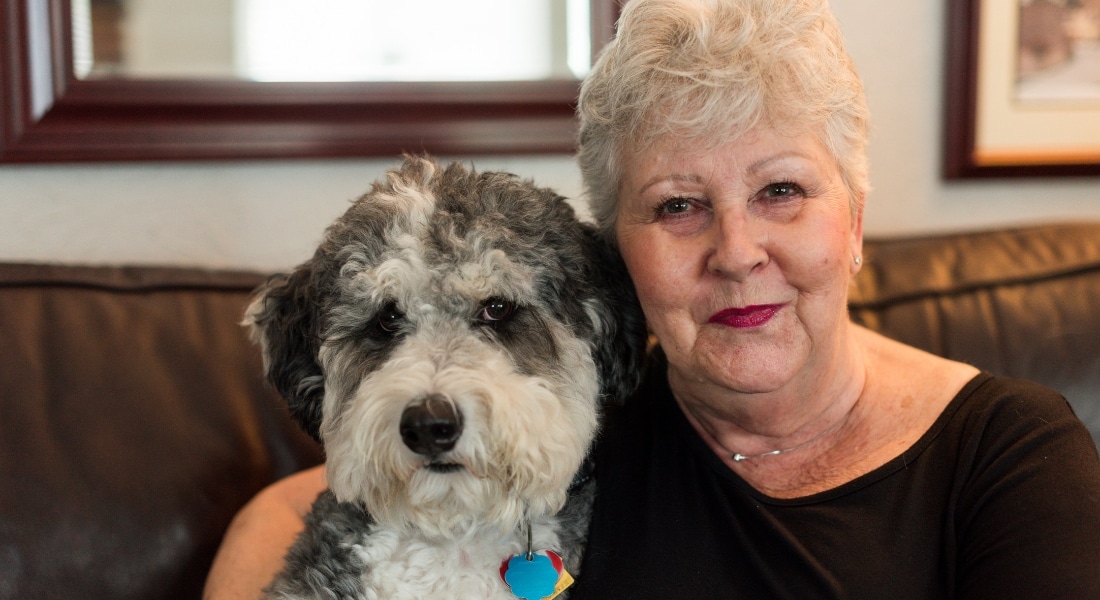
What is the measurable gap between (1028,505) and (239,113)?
175cm

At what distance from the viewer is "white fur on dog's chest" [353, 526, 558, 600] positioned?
1.31 m

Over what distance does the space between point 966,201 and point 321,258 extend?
1.81 metres

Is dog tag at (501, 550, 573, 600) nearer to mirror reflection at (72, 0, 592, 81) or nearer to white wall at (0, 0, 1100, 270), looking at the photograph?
white wall at (0, 0, 1100, 270)

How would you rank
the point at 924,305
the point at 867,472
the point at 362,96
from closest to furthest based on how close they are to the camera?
the point at 867,472, the point at 924,305, the point at 362,96

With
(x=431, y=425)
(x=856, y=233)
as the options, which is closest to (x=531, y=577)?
(x=431, y=425)

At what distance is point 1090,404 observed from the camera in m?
1.71

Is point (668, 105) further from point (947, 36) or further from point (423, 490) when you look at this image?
point (947, 36)

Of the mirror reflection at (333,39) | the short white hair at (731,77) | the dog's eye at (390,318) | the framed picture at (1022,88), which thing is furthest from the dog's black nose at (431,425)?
the framed picture at (1022,88)

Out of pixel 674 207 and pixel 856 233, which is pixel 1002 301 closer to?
pixel 856 233

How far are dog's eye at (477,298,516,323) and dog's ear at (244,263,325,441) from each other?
264 millimetres

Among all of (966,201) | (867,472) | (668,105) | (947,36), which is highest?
(947,36)

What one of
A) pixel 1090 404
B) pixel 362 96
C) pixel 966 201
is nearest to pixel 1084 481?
pixel 1090 404

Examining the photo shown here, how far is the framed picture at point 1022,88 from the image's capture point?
230 centimetres

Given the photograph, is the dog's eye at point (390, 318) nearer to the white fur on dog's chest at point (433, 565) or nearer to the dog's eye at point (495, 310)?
the dog's eye at point (495, 310)
